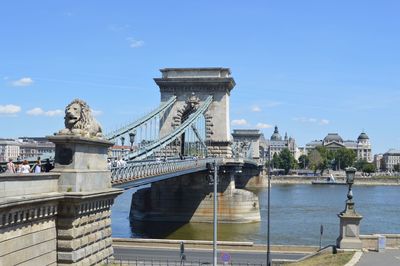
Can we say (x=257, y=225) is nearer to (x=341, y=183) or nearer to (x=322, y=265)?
(x=322, y=265)

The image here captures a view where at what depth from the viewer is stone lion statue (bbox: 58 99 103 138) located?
1939 cm

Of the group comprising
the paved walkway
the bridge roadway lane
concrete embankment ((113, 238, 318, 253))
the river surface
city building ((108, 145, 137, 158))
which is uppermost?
city building ((108, 145, 137, 158))

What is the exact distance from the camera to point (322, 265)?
22.4 meters

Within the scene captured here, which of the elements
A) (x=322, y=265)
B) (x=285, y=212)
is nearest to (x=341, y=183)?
(x=285, y=212)

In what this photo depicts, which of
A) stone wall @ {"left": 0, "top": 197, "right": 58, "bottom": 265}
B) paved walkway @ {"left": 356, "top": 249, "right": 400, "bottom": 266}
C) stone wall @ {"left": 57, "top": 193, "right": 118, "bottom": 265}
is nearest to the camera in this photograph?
stone wall @ {"left": 0, "top": 197, "right": 58, "bottom": 265}

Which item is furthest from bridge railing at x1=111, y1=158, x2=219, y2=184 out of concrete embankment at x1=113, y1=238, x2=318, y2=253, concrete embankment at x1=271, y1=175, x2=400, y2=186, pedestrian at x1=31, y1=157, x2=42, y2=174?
concrete embankment at x1=271, y1=175, x2=400, y2=186

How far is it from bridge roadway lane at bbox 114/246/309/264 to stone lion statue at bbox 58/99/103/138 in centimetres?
1066

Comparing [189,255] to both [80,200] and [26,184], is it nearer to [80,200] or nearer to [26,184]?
[80,200]

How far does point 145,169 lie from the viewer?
115ft

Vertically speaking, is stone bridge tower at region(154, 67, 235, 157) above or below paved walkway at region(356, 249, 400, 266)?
above

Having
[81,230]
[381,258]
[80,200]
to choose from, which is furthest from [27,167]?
[381,258]

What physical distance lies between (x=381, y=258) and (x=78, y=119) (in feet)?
38.8

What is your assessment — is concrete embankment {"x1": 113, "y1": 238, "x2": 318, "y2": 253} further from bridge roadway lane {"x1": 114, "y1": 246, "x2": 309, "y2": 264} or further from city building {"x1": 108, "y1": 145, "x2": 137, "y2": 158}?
city building {"x1": 108, "y1": 145, "x2": 137, "y2": 158}

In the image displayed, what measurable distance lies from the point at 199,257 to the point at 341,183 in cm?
13213
